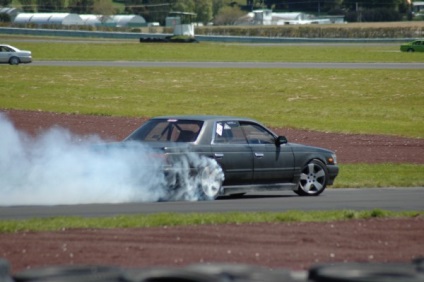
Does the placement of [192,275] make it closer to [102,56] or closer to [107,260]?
[107,260]

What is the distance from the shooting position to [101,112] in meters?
35.2

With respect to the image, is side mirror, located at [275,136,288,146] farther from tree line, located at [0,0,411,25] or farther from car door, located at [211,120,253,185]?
tree line, located at [0,0,411,25]

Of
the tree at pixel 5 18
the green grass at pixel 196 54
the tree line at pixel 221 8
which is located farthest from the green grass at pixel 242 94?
the tree line at pixel 221 8

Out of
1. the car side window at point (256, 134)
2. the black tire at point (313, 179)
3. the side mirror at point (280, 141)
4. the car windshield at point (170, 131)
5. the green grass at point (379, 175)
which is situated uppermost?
the car windshield at point (170, 131)

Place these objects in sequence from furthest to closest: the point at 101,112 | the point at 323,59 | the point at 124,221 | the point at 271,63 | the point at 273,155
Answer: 1. the point at 323,59
2. the point at 271,63
3. the point at 101,112
4. the point at 273,155
5. the point at 124,221

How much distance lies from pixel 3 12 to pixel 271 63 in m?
89.4

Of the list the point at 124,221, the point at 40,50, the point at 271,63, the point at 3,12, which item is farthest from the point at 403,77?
the point at 3,12

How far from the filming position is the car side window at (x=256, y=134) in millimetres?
17125

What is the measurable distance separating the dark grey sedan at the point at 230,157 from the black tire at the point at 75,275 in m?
7.71

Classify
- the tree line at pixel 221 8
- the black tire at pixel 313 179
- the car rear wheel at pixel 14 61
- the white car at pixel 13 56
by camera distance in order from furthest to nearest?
1. the tree line at pixel 221 8
2. the car rear wheel at pixel 14 61
3. the white car at pixel 13 56
4. the black tire at pixel 313 179

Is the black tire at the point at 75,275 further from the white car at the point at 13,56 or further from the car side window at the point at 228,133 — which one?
the white car at the point at 13,56

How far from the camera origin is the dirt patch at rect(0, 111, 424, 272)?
1002 centimetres

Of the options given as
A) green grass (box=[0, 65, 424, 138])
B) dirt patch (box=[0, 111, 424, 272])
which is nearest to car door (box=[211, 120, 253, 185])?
dirt patch (box=[0, 111, 424, 272])

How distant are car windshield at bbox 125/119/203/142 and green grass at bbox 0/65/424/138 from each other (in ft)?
53.2
